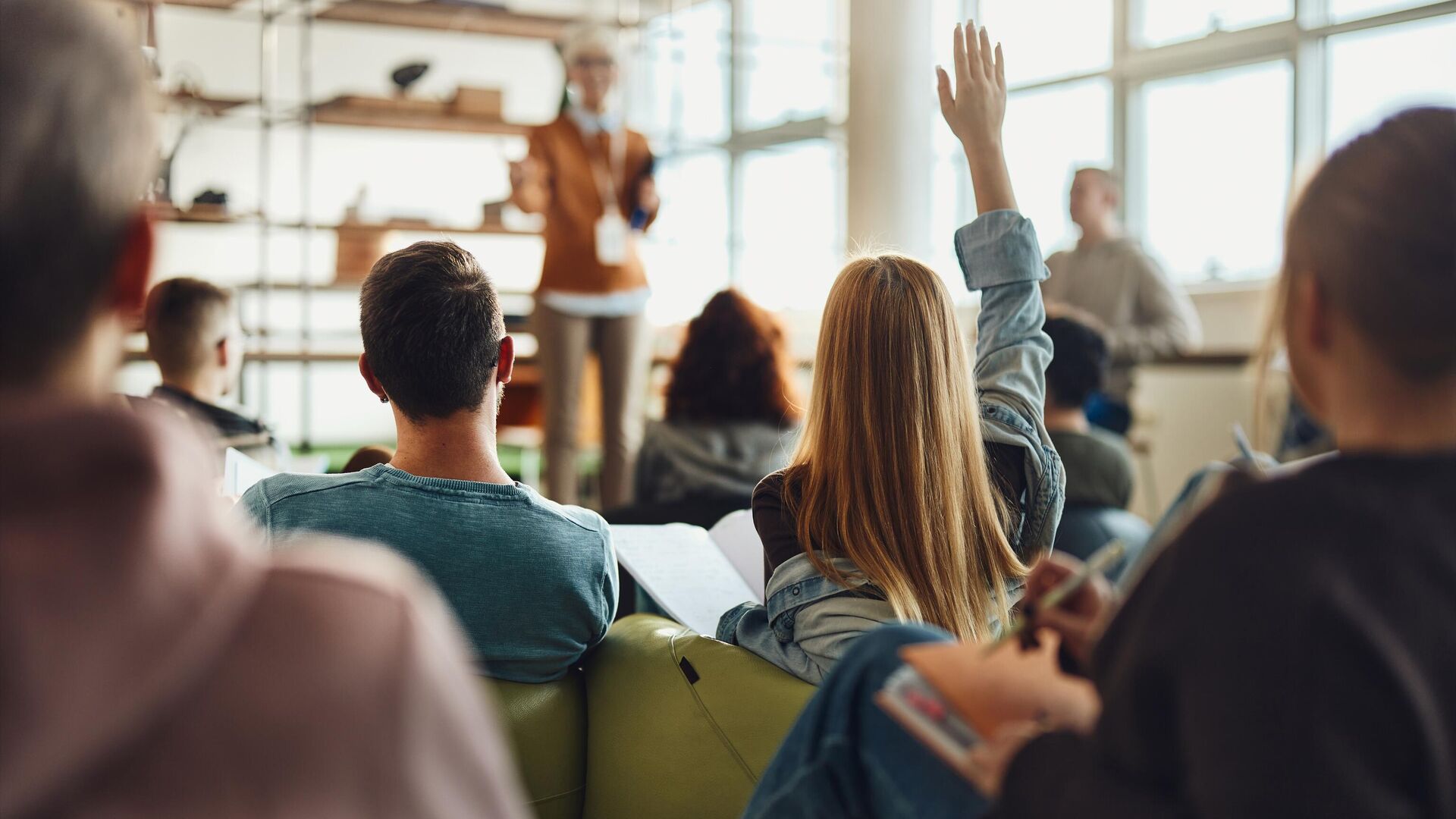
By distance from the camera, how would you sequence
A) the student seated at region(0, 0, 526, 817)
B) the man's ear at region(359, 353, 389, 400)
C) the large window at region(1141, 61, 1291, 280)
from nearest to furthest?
1. the student seated at region(0, 0, 526, 817)
2. the man's ear at region(359, 353, 389, 400)
3. the large window at region(1141, 61, 1291, 280)

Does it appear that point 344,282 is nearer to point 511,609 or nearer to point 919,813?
point 511,609

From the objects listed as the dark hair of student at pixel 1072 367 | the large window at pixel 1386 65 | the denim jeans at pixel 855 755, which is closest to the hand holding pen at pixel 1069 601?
the denim jeans at pixel 855 755

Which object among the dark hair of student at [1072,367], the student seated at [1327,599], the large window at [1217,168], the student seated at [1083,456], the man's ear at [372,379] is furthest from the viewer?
the large window at [1217,168]

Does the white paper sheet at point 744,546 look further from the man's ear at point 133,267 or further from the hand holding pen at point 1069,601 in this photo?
the man's ear at point 133,267

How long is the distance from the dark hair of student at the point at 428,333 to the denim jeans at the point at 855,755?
0.73 metres

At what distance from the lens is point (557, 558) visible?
159 cm

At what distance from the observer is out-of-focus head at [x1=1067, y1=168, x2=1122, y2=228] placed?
5.13m

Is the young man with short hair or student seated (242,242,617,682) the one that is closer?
student seated (242,242,617,682)

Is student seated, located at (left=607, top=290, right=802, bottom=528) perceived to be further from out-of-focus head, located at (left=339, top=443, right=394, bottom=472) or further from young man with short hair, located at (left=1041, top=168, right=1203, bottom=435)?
young man with short hair, located at (left=1041, top=168, right=1203, bottom=435)

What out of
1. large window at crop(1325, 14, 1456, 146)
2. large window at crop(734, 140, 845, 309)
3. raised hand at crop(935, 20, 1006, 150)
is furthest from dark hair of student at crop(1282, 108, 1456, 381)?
large window at crop(734, 140, 845, 309)

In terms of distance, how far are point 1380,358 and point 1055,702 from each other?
297mm

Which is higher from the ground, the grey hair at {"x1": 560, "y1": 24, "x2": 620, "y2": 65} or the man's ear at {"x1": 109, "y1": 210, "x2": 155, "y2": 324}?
the grey hair at {"x1": 560, "y1": 24, "x2": 620, "y2": 65}

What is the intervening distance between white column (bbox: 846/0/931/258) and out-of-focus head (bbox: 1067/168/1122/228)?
27.8 inches

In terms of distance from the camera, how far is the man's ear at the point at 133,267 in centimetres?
59
